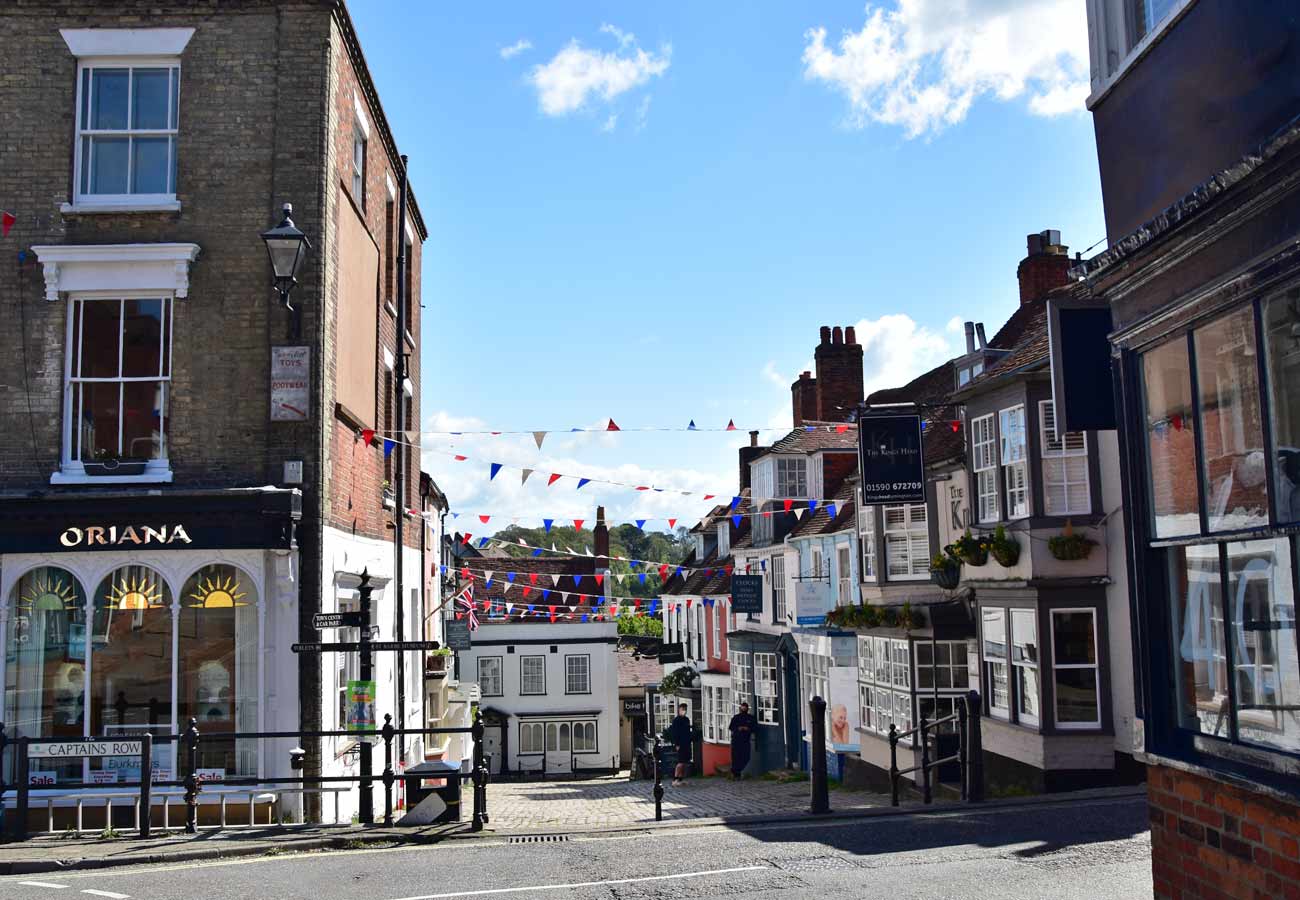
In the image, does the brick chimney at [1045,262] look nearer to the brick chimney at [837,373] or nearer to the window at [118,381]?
the brick chimney at [837,373]

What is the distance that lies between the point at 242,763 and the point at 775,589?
881 inches

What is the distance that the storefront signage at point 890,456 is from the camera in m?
18.4

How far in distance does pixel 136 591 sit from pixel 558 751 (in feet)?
109

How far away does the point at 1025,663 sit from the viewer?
18.0m

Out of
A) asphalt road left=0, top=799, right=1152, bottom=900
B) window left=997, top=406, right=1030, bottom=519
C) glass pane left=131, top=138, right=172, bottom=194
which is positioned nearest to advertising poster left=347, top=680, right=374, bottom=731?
asphalt road left=0, top=799, right=1152, bottom=900

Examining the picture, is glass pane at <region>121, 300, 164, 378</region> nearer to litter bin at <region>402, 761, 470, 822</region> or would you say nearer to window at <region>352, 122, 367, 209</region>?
window at <region>352, 122, 367, 209</region>

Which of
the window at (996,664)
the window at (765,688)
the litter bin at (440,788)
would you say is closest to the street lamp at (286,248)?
the litter bin at (440,788)

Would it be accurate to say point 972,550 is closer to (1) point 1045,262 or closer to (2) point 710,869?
(1) point 1045,262

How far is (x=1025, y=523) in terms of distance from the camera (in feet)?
58.2

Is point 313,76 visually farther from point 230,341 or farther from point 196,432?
point 196,432

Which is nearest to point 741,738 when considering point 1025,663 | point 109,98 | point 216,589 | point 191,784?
point 1025,663

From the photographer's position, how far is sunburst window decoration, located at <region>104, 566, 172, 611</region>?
519 inches

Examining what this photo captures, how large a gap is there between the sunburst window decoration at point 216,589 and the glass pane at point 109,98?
557cm

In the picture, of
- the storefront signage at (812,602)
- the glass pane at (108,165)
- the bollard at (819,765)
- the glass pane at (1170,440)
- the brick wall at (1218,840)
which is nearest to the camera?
the brick wall at (1218,840)
